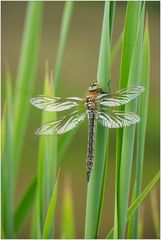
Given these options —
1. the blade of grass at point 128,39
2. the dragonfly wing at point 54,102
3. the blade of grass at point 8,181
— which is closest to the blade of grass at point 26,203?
the blade of grass at point 8,181

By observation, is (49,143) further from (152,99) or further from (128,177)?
(152,99)

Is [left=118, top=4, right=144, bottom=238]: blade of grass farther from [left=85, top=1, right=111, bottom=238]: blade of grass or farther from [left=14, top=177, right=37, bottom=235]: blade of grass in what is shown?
[left=14, top=177, right=37, bottom=235]: blade of grass

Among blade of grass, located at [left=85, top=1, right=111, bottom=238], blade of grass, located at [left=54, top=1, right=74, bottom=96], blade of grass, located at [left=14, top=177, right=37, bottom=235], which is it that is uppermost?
blade of grass, located at [left=54, top=1, right=74, bottom=96]

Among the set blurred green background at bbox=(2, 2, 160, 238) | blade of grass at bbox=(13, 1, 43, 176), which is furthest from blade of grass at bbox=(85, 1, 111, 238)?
blurred green background at bbox=(2, 2, 160, 238)

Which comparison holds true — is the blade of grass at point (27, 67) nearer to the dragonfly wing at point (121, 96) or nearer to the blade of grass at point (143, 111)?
the dragonfly wing at point (121, 96)

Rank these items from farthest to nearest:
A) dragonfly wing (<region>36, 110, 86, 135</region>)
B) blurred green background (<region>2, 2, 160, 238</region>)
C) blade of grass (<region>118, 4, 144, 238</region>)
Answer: blurred green background (<region>2, 2, 160, 238</region>) → dragonfly wing (<region>36, 110, 86, 135</region>) → blade of grass (<region>118, 4, 144, 238</region>)

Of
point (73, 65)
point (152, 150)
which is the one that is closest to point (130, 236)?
point (152, 150)
